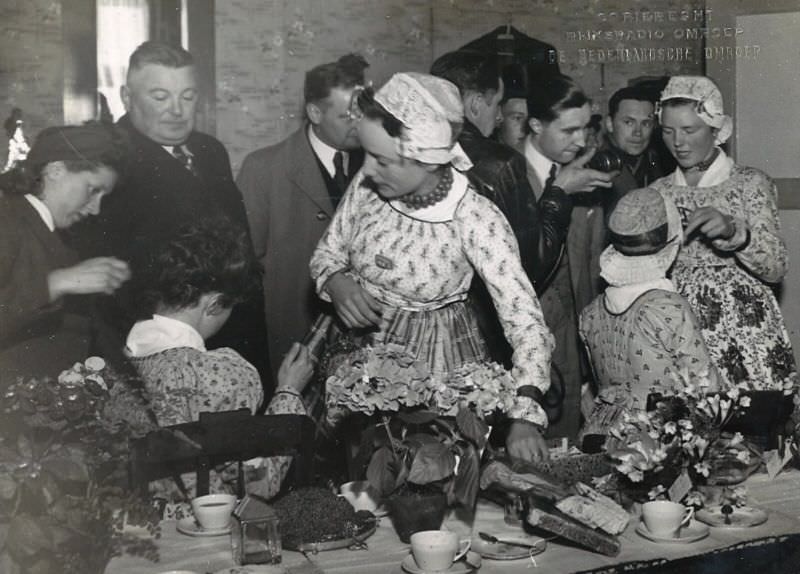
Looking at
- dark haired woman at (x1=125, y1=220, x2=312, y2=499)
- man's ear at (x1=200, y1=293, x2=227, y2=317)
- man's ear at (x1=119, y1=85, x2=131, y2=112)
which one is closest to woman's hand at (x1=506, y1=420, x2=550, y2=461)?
dark haired woman at (x1=125, y1=220, x2=312, y2=499)

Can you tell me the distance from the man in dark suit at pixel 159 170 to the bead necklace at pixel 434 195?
88cm

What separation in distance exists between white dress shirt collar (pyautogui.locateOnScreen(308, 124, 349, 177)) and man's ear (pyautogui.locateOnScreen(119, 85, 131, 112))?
0.68m

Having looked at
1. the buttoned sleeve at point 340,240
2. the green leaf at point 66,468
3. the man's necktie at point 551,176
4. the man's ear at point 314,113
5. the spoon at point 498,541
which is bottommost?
the spoon at point 498,541

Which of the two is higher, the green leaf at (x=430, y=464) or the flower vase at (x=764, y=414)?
the green leaf at (x=430, y=464)

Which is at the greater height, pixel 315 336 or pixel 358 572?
pixel 315 336

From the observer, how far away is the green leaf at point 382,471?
2525 millimetres

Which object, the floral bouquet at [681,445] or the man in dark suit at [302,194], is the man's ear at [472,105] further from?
the floral bouquet at [681,445]

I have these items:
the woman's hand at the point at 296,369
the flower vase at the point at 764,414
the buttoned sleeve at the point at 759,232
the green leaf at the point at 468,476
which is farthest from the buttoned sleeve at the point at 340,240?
Result: the buttoned sleeve at the point at 759,232

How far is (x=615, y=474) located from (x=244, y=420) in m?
1.05

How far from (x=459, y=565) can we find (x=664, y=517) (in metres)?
0.52

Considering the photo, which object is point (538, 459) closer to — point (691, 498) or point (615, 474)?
point (615, 474)

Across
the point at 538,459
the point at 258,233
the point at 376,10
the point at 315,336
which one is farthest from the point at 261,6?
the point at 538,459

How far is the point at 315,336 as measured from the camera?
12.9 ft

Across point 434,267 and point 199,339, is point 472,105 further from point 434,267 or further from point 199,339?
point 199,339
